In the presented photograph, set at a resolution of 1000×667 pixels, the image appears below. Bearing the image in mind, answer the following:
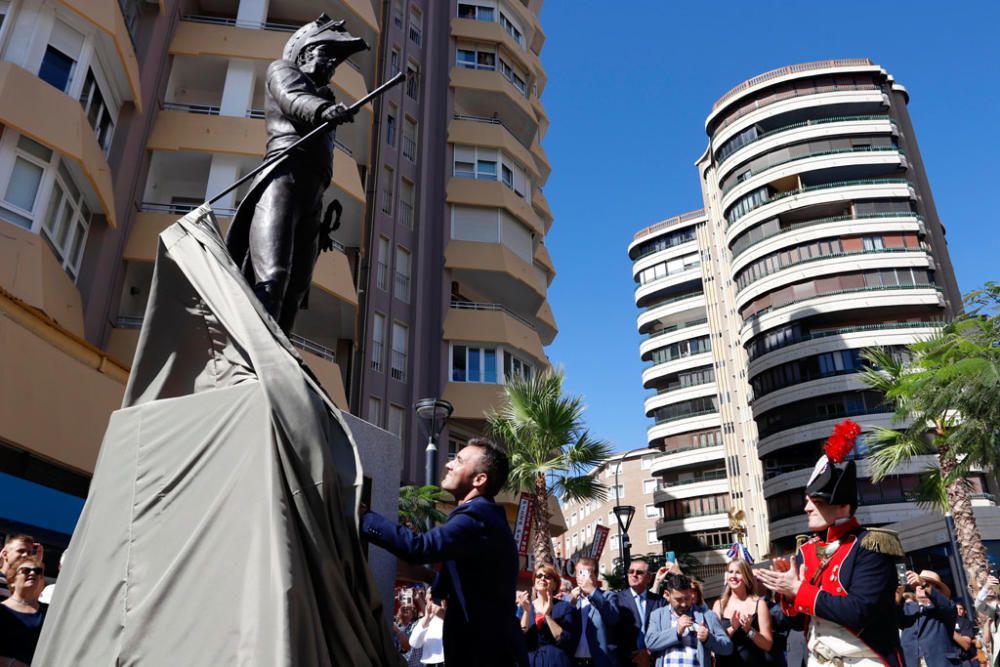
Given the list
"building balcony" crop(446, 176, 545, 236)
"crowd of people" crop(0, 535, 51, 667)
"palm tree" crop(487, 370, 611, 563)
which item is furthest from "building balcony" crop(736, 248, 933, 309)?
"crowd of people" crop(0, 535, 51, 667)

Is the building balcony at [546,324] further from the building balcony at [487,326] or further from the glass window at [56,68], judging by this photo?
the glass window at [56,68]

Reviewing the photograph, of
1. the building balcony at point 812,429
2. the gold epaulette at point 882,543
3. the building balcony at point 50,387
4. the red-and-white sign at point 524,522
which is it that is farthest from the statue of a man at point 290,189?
the building balcony at point 812,429

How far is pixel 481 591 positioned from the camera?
11.3 feet

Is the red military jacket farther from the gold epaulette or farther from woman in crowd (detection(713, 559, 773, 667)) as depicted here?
woman in crowd (detection(713, 559, 773, 667))

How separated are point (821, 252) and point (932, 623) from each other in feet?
152

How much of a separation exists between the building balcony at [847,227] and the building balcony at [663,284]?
52.6 ft

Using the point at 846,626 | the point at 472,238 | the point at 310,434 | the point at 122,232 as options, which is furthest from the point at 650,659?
the point at 472,238

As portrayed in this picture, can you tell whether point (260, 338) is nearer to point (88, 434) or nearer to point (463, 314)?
point (88, 434)

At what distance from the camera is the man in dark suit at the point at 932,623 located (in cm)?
936

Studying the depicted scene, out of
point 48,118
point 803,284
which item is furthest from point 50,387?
point 803,284

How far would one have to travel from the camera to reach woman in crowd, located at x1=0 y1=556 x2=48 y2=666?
4344mm

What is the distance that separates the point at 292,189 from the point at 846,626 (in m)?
4.07

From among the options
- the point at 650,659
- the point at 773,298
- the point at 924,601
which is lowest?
the point at 650,659

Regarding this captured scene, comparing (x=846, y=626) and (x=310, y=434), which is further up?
(x=310, y=434)
